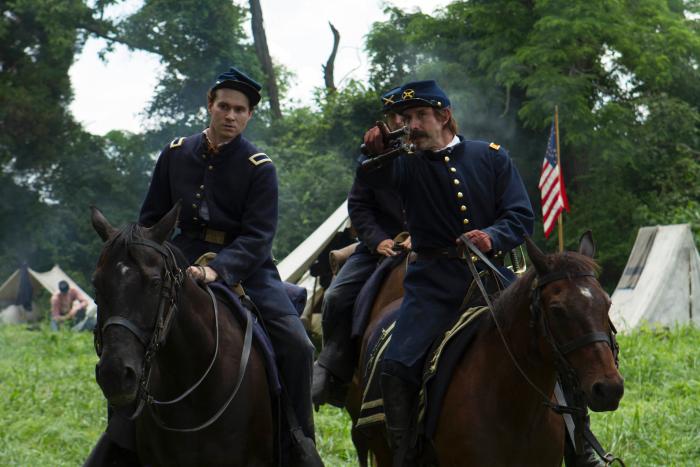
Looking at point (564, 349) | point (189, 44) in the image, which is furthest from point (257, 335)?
point (189, 44)

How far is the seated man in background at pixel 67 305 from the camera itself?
23906 millimetres

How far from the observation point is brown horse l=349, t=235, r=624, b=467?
4594mm

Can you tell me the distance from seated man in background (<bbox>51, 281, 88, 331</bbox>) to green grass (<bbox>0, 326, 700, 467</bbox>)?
321 inches

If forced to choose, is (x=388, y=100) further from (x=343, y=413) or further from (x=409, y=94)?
(x=343, y=413)

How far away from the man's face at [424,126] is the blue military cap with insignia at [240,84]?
785 millimetres

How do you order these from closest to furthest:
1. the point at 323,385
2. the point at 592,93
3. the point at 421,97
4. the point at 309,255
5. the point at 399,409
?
the point at 399,409 < the point at 421,97 < the point at 323,385 < the point at 309,255 < the point at 592,93

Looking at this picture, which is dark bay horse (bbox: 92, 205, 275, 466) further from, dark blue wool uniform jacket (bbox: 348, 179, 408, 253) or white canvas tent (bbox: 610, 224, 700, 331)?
white canvas tent (bbox: 610, 224, 700, 331)

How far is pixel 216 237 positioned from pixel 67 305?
19369 mm

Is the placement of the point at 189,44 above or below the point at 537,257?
above

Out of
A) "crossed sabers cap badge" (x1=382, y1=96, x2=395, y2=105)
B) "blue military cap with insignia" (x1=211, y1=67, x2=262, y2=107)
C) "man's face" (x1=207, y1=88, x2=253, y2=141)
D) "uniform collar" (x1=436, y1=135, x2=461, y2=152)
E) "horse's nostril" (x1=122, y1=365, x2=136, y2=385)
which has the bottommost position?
"horse's nostril" (x1=122, y1=365, x2=136, y2=385)

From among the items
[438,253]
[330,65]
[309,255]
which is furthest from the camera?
[330,65]

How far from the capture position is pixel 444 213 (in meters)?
5.69

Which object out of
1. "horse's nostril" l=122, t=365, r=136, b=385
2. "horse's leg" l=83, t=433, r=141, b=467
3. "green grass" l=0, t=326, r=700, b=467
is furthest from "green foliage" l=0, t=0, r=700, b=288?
"horse's nostril" l=122, t=365, r=136, b=385

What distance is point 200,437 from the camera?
5.20 meters
